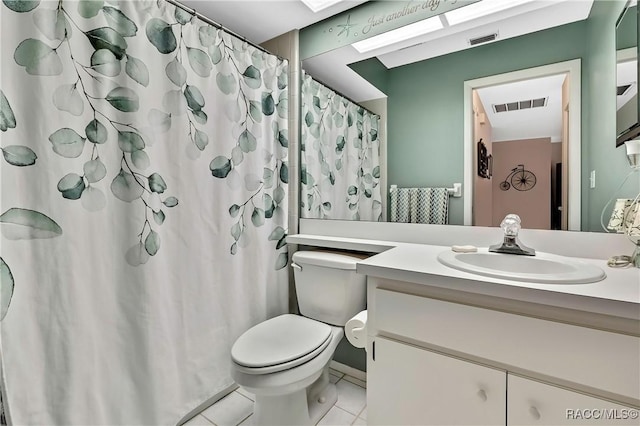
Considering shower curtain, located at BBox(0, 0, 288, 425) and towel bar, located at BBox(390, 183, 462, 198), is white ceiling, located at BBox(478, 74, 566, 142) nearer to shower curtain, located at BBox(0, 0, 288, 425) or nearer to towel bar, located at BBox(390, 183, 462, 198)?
towel bar, located at BBox(390, 183, 462, 198)

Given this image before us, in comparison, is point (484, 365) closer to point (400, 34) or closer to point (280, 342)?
point (280, 342)

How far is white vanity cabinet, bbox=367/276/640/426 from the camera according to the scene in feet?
2.16

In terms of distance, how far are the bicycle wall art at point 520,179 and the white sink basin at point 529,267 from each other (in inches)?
11.1

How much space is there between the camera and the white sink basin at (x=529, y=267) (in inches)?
29.7

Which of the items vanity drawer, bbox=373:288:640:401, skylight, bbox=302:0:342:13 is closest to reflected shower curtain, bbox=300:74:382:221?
skylight, bbox=302:0:342:13

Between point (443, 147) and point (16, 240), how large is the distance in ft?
5.58

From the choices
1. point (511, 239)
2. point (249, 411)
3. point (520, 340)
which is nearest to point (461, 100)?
point (511, 239)

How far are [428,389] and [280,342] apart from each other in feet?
2.13

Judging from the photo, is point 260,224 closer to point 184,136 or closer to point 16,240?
point 184,136

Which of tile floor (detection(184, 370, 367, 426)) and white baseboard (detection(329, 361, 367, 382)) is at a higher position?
white baseboard (detection(329, 361, 367, 382))

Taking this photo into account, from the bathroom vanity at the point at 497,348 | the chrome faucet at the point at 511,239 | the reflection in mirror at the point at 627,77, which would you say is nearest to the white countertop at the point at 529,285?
the bathroom vanity at the point at 497,348

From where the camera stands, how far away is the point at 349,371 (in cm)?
175

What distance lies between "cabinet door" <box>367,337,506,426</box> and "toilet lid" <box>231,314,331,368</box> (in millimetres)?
348

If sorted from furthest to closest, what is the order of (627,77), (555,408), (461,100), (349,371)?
(349,371) < (461,100) < (627,77) < (555,408)
